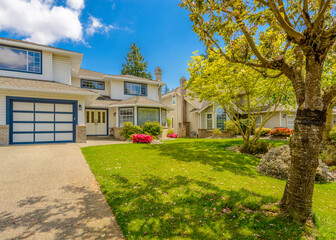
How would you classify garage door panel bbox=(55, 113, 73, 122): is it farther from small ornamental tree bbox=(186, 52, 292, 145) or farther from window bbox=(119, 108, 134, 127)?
small ornamental tree bbox=(186, 52, 292, 145)

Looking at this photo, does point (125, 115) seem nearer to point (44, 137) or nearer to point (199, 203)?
point (44, 137)

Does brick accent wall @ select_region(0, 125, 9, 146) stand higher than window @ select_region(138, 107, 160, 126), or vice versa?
window @ select_region(138, 107, 160, 126)

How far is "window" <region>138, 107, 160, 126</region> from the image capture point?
49.8ft

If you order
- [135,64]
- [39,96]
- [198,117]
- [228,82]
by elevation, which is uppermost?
[135,64]

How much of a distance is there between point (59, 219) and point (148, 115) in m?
12.9

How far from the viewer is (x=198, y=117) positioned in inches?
789

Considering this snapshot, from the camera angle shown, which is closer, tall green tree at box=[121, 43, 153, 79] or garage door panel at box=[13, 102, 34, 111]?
garage door panel at box=[13, 102, 34, 111]

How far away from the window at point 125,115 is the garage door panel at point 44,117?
5849 mm

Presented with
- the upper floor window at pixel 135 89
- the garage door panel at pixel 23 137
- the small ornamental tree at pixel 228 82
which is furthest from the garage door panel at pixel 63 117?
the small ornamental tree at pixel 228 82

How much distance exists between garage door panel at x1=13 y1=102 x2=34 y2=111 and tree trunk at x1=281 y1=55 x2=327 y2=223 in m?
13.1

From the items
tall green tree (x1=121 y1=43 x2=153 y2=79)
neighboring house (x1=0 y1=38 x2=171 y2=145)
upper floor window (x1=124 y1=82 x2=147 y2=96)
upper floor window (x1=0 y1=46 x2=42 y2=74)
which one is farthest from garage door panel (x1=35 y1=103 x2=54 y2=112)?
tall green tree (x1=121 y1=43 x2=153 y2=79)

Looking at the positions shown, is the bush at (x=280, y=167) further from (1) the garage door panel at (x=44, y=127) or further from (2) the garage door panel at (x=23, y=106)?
(2) the garage door panel at (x=23, y=106)

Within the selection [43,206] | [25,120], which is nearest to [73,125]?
[25,120]

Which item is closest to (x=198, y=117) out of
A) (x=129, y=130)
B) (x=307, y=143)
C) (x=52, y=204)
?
(x=129, y=130)
